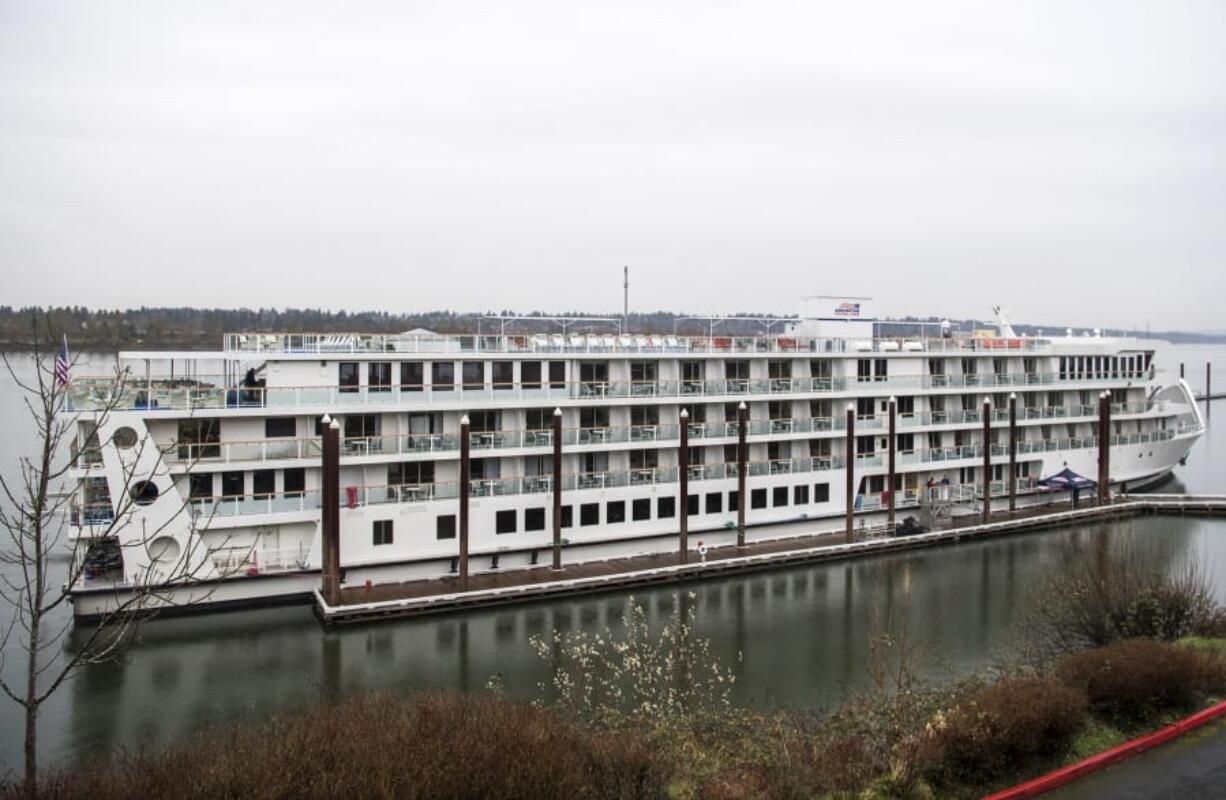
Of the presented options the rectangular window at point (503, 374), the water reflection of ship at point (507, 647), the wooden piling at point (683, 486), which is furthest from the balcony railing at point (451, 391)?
the water reflection of ship at point (507, 647)

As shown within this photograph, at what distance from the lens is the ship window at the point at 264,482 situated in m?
27.2

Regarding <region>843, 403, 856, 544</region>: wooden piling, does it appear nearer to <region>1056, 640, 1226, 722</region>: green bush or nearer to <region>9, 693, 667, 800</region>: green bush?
<region>1056, 640, 1226, 722</region>: green bush

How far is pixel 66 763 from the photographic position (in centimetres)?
1848

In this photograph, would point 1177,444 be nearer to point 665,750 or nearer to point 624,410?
point 624,410

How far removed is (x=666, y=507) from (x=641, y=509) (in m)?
1.00

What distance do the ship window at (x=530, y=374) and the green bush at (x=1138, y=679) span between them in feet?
61.9

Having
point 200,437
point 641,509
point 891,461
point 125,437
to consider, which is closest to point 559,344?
point 641,509

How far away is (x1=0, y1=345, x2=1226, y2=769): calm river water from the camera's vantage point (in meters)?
21.4

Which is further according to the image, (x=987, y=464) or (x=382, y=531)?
(x=987, y=464)

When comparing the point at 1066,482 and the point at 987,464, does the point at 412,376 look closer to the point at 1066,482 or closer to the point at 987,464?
the point at 987,464

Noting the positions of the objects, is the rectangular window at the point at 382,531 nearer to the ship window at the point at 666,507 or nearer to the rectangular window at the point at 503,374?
the rectangular window at the point at 503,374

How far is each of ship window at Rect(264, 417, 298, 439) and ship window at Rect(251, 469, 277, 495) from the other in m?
1.01

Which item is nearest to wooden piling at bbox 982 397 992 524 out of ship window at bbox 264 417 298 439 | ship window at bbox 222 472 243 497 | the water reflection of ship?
the water reflection of ship

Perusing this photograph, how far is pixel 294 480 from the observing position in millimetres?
27703
